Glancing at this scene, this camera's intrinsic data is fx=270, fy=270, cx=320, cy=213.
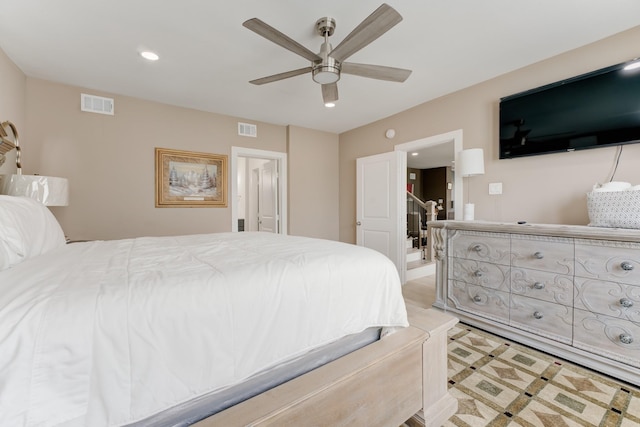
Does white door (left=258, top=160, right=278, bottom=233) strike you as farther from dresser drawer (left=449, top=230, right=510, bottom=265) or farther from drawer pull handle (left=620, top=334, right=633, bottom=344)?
drawer pull handle (left=620, top=334, right=633, bottom=344)

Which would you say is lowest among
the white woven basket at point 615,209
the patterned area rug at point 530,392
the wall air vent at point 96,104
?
the patterned area rug at point 530,392

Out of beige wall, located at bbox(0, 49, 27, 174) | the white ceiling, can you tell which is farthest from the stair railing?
beige wall, located at bbox(0, 49, 27, 174)

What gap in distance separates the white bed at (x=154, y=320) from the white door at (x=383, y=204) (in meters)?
2.61

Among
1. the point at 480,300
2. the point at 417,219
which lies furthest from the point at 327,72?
the point at 417,219

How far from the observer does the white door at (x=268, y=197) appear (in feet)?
15.1

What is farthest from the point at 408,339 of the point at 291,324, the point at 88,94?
the point at 88,94

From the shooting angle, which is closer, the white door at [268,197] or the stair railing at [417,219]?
the white door at [268,197]

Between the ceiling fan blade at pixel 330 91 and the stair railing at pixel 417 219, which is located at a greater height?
the ceiling fan blade at pixel 330 91

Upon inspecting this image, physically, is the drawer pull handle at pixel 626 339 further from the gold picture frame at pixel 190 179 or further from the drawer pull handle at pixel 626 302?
the gold picture frame at pixel 190 179

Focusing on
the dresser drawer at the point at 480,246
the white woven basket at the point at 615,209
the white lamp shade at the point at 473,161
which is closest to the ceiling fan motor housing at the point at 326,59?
the white lamp shade at the point at 473,161

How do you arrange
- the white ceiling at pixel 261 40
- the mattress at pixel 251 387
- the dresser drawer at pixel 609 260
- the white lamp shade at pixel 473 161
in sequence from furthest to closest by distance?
1. the white lamp shade at pixel 473 161
2. the white ceiling at pixel 261 40
3. the dresser drawer at pixel 609 260
4. the mattress at pixel 251 387

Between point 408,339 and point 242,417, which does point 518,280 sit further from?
point 242,417

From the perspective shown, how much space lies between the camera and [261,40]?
7.23 ft

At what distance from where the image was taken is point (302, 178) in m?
4.59
